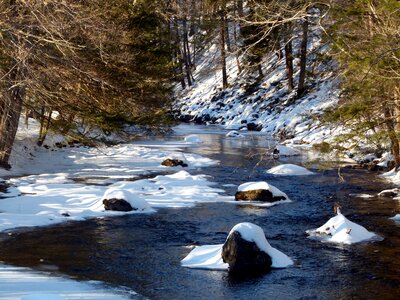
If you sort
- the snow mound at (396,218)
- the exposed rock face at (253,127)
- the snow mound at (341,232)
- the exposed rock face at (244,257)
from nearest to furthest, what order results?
the exposed rock face at (244,257)
the snow mound at (341,232)
the snow mound at (396,218)
the exposed rock face at (253,127)

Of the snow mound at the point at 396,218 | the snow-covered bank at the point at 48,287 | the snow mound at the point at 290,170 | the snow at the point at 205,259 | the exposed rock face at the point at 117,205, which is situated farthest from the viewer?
the snow mound at the point at 290,170

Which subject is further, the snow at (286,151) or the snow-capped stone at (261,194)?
the snow at (286,151)

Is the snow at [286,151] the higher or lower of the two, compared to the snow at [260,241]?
higher

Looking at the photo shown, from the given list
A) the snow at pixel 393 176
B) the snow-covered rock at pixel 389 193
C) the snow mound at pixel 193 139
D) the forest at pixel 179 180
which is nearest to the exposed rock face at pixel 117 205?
the forest at pixel 179 180

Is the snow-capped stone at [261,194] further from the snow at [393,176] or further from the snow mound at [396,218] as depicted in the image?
the snow at [393,176]

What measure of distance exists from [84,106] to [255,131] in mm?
19959

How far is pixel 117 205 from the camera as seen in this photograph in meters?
14.0

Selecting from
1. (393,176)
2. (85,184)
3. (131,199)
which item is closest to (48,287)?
(131,199)

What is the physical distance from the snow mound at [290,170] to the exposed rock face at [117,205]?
7570mm

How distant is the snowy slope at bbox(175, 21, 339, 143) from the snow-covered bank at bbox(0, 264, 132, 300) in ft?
69.7

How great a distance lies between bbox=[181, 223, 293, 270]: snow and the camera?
9711 mm

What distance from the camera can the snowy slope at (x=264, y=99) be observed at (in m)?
35.1

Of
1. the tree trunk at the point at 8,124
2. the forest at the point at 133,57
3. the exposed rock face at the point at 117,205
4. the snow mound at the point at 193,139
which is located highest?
the forest at the point at 133,57

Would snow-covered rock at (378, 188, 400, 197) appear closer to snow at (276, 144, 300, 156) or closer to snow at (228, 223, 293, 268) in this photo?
snow at (228, 223, 293, 268)
